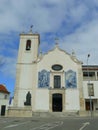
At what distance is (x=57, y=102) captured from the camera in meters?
45.4

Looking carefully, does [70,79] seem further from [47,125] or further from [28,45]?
[47,125]

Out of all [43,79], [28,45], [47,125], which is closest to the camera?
[47,125]

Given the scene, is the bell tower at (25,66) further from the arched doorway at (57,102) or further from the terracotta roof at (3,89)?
the terracotta roof at (3,89)

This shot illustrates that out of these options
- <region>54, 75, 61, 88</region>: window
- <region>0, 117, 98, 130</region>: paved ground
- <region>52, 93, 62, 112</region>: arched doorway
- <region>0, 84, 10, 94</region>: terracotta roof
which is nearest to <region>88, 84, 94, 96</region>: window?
<region>52, 93, 62, 112</region>: arched doorway

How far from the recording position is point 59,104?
45.1 meters

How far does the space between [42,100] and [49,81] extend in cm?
430

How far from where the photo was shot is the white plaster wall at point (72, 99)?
4291cm

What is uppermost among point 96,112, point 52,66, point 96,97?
point 52,66

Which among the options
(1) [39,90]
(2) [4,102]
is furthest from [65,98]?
(2) [4,102]

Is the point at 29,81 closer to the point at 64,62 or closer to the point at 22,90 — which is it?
the point at 22,90

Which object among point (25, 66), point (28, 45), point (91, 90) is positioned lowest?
point (91, 90)

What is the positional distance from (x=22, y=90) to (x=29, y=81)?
2374mm

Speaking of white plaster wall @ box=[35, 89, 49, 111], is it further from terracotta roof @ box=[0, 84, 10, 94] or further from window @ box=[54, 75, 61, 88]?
terracotta roof @ box=[0, 84, 10, 94]

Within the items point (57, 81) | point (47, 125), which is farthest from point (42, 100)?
point (47, 125)
